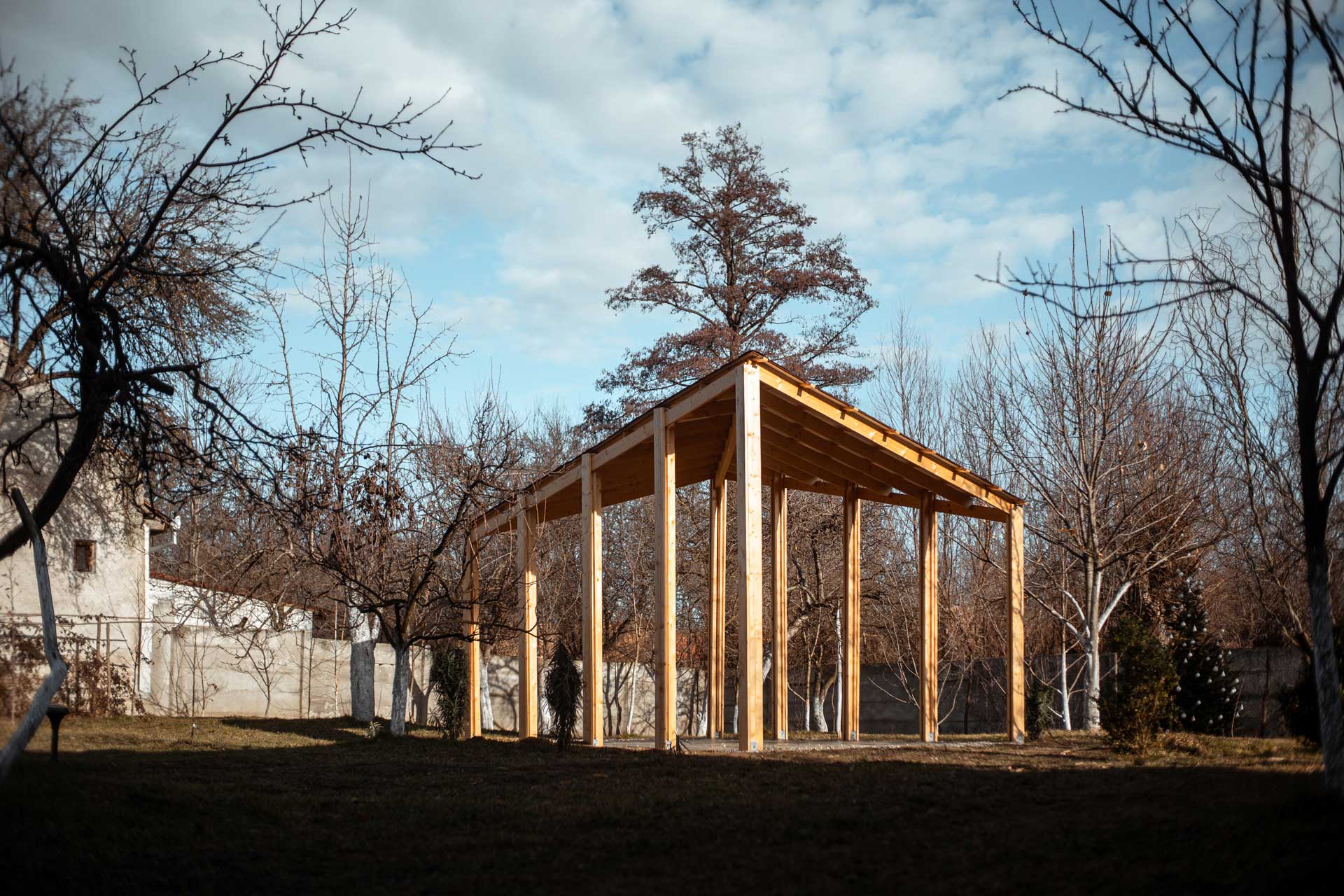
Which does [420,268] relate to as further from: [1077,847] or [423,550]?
[1077,847]

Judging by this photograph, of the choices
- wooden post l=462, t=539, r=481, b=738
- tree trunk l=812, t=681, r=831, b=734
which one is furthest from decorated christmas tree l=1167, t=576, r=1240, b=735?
wooden post l=462, t=539, r=481, b=738

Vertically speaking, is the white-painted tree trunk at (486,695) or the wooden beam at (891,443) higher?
the wooden beam at (891,443)

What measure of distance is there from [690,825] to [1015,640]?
7904mm

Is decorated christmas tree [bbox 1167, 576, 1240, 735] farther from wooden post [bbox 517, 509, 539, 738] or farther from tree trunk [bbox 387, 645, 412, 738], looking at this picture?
tree trunk [bbox 387, 645, 412, 738]

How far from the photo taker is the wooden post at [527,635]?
15.5 m

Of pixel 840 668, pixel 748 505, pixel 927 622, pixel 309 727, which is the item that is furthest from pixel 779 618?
pixel 309 727

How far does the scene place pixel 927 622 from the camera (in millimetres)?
14281

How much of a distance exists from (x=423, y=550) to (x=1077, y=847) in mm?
11284

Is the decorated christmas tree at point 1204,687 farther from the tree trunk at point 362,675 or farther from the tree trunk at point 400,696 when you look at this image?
the tree trunk at point 362,675

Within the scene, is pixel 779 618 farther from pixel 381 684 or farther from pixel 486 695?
pixel 381 684

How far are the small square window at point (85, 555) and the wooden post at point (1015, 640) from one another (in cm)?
1553

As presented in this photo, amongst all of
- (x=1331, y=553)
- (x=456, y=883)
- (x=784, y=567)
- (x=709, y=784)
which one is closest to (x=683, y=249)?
(x=784, y=567)

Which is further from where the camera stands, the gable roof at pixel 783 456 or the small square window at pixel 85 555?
the small square window at pixel 85 555

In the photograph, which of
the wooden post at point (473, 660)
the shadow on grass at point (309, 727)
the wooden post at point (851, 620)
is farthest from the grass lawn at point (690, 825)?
the wooden post at point (473, 660)
